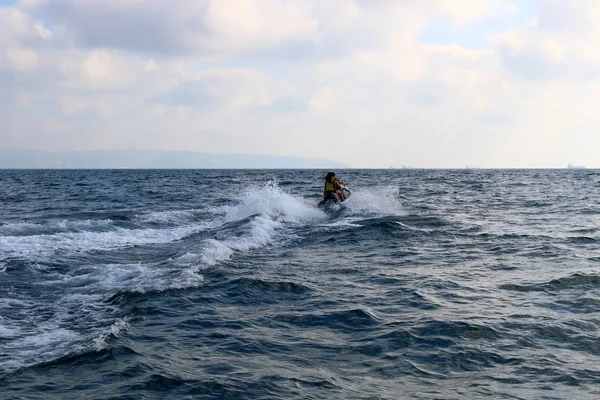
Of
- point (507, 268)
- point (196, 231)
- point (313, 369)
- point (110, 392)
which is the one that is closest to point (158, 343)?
point (110, 392)

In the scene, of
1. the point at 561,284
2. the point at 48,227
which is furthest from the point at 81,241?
the point at 561,284

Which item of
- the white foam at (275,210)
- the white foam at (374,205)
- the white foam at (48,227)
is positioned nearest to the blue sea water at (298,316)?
the white foam at (48,227)

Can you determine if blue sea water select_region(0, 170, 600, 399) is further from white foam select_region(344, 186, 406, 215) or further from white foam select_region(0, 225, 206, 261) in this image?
white foam select_region(344, 186, 406, 215)

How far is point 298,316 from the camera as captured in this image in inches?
341

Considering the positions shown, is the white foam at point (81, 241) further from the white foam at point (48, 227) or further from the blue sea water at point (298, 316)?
the white foam at point (48, 227)

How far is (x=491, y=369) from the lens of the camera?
21.2ft

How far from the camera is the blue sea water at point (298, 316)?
6020 mm

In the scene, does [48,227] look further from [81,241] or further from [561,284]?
[561,284]

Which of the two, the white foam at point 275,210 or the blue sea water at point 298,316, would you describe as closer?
the blue sea water at point 298,316

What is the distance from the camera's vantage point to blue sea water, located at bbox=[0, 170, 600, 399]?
602 centimetres

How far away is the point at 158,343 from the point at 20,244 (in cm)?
943

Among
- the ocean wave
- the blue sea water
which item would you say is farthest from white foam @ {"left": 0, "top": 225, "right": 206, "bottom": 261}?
the ocean wave

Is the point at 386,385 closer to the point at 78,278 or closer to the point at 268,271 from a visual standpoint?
the point at 268,271

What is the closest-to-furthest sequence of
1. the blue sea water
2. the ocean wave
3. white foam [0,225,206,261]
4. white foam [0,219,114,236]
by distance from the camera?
the blue sea water, the ocean wave, white foam [0,225,206,261], white foam [0,219,114,236]
